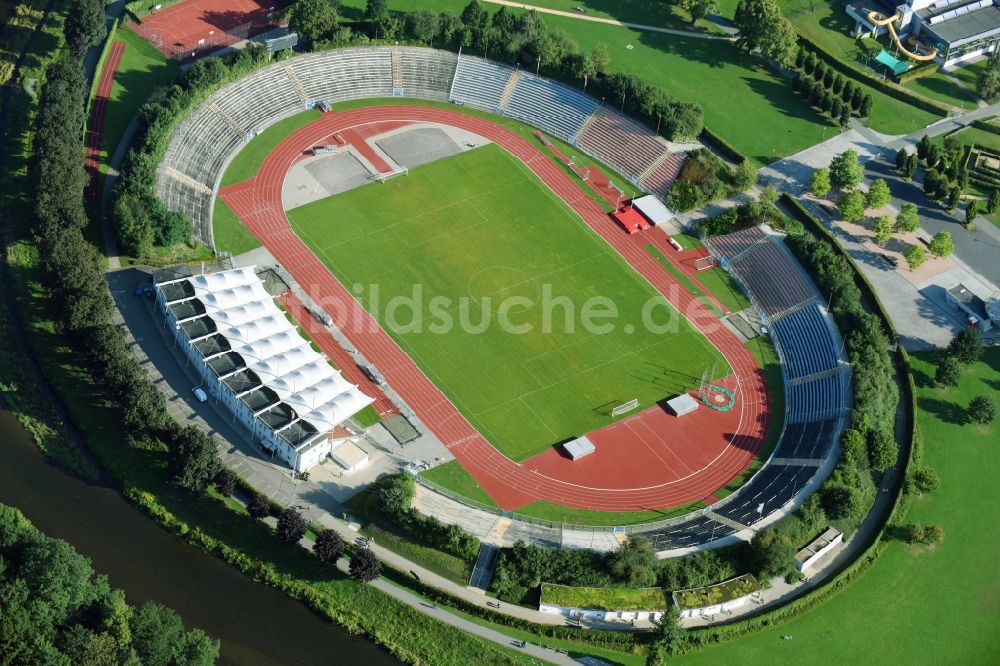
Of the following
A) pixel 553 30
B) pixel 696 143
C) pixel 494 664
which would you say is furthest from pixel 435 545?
pixel 553 30

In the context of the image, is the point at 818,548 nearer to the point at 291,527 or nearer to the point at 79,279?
the point at 291,527

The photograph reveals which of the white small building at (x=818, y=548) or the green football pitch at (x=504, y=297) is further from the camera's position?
the green football pitch at (x=504, y=297)

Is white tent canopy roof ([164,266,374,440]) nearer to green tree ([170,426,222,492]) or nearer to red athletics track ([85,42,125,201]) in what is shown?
green tree ([170,426,222,492])

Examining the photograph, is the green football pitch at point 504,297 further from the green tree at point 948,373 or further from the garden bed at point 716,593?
the garden bed at point 716,593

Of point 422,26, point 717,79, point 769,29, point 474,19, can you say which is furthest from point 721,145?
point 422,26

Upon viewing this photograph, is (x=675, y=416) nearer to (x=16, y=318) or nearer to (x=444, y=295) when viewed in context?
(x=444, y=295)

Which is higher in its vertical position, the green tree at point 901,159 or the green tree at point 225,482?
the green tree at point 901,159

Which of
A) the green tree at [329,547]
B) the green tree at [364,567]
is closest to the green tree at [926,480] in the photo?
the green tree at [364,567]
